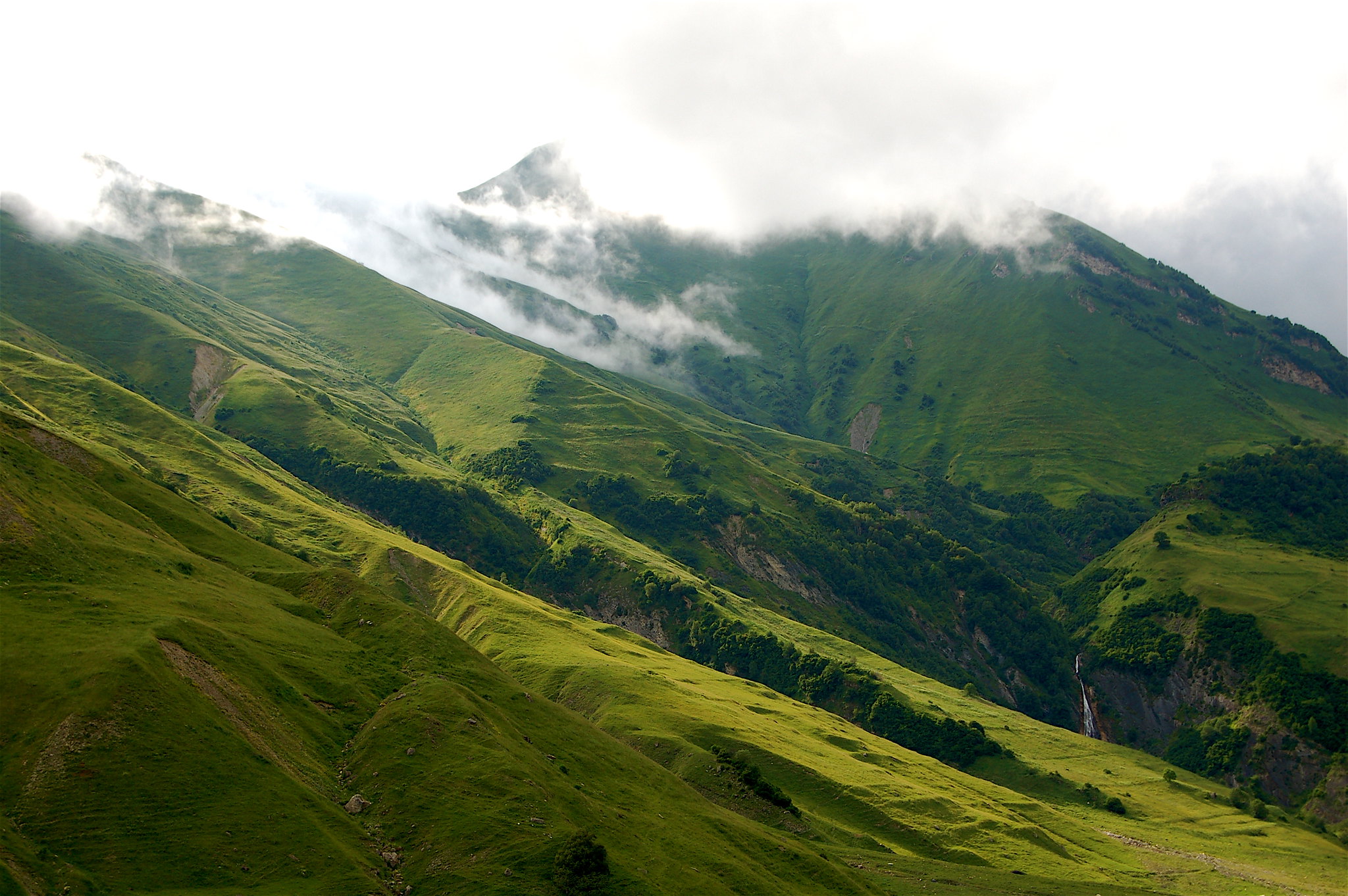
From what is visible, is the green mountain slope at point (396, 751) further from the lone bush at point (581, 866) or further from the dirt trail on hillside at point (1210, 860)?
the lone bush at point (581, 866)

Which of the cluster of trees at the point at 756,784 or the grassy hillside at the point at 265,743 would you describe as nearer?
the grassy hillside at the point at 265,743

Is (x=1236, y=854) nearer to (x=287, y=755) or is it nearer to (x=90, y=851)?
(x=287, y=755)

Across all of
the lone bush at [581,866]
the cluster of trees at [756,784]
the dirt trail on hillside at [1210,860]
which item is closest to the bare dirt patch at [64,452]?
the lone bush at [581,866]

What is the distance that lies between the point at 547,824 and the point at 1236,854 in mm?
141052

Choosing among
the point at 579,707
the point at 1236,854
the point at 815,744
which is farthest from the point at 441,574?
the point at 1236,854

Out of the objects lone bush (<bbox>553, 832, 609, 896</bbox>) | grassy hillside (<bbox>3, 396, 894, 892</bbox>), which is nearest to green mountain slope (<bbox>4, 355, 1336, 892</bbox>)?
grassy hillside (<bbox>3, 396, 894, 892</bbox>)

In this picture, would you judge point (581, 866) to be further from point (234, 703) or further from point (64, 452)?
point (64, 452)

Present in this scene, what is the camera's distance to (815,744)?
146 metres

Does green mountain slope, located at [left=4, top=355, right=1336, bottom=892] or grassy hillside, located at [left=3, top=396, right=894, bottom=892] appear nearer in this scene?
grassy hillside, located at [left=3, top=396, right=894, bottom=892]

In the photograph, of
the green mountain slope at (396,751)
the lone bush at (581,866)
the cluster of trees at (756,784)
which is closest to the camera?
the green mountain slope at (396,751)

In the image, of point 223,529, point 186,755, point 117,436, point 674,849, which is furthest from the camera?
point 117,436

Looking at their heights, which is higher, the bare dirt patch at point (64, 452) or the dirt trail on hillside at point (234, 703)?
the bare dirt patch at point (64, 452)

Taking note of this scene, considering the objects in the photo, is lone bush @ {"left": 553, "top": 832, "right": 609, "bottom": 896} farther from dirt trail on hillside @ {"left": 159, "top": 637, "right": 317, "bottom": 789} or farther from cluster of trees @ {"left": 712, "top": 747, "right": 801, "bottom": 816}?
cluster of trees @ {"left": 712, "top": 747, "right": 801, "bottom": 816}

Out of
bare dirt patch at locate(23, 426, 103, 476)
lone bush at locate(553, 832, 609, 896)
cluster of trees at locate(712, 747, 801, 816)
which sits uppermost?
bare dirt patch at locate(23, 426, 103, 476)
